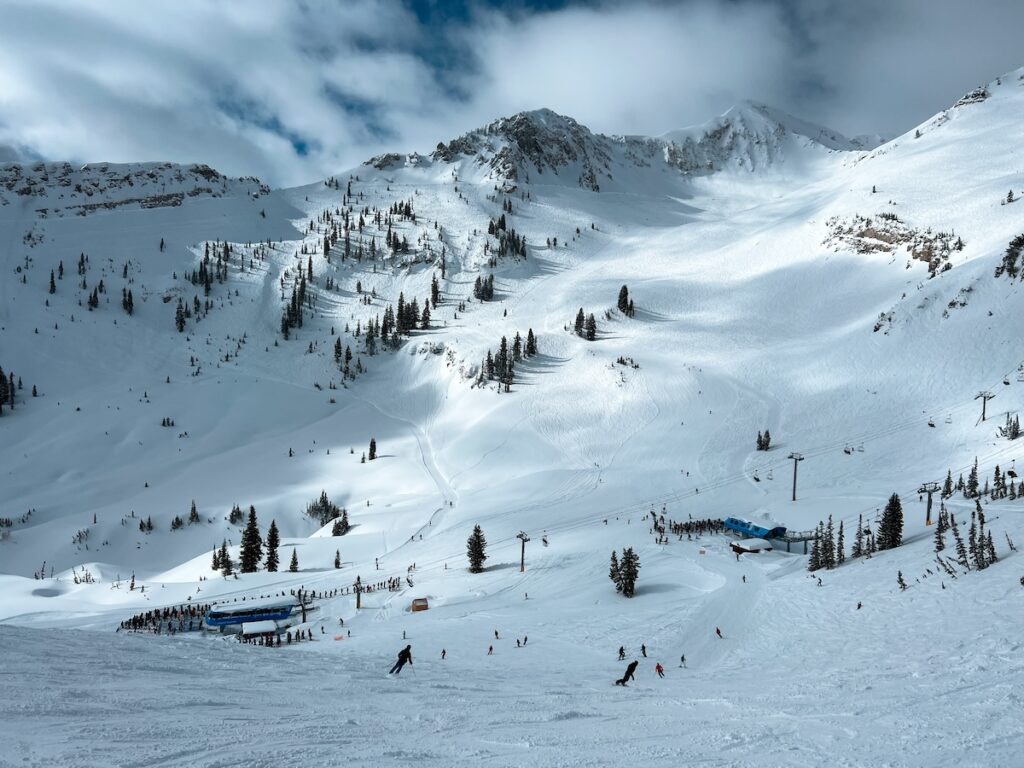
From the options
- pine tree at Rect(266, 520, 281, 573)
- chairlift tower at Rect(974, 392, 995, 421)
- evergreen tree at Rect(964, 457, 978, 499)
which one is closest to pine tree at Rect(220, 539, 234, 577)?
pine tree at Rect(266, 520, 281, 573)

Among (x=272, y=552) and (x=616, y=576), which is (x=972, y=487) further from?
(x=272, y=552)

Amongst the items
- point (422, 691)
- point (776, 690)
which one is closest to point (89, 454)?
point (422, 691)

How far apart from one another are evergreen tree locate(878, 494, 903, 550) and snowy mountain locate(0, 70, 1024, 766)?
1256 millimetres

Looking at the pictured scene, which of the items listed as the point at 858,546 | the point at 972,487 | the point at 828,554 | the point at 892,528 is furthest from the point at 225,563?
the point at 972,487

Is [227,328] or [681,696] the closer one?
[681,696]

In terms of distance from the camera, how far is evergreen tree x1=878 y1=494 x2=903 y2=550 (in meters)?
37.4

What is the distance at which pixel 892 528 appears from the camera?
37.6 metres

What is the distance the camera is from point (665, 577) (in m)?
40.7

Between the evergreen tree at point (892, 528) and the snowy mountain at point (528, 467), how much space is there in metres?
1.26

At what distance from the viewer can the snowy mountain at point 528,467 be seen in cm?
1479

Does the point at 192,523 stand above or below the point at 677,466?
below

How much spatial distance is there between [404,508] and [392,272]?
114079mm

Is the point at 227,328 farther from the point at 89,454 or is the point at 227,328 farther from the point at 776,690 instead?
the point at 776,690

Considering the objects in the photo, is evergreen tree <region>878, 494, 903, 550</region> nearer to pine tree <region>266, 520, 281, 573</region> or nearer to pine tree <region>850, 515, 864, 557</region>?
pine tree <region>850, 515, 864, 557</region>
